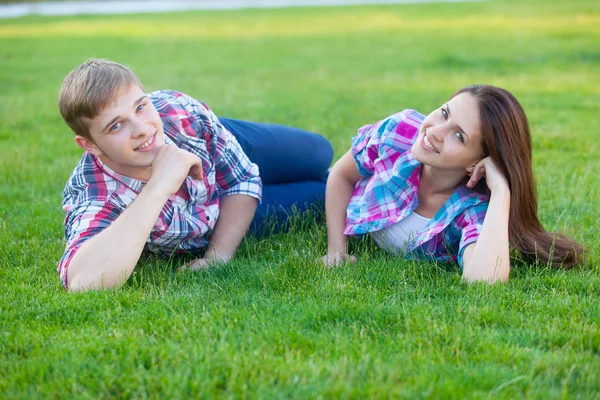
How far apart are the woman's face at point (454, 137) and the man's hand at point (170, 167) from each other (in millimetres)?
1281

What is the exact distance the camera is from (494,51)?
50.7 ft

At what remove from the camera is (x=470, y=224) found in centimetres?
428

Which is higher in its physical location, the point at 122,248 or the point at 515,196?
the point at 515,196

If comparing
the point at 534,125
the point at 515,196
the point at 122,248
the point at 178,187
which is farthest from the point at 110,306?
the point at 534,125

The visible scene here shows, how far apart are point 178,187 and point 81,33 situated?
19032mm

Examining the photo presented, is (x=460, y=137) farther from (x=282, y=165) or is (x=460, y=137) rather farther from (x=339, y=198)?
(x=282, y=165)

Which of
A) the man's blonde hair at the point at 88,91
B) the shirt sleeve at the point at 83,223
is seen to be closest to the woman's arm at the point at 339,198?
the shirt sleeve at the point at 83,223

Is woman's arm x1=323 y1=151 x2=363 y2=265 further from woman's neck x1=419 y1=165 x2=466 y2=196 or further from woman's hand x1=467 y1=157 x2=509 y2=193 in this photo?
woman's hand x1=467 y1=157 x2=509 y2=193

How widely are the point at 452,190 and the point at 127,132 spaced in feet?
6.31

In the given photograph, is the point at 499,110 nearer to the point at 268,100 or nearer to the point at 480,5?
the point at 268,100

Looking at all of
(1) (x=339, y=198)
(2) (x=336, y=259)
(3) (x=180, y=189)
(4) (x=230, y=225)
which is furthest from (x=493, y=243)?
(3) (x=180, y=189)

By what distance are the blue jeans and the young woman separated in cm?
55

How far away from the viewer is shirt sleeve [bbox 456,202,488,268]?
4.18 m

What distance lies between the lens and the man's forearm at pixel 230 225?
4.58 m
